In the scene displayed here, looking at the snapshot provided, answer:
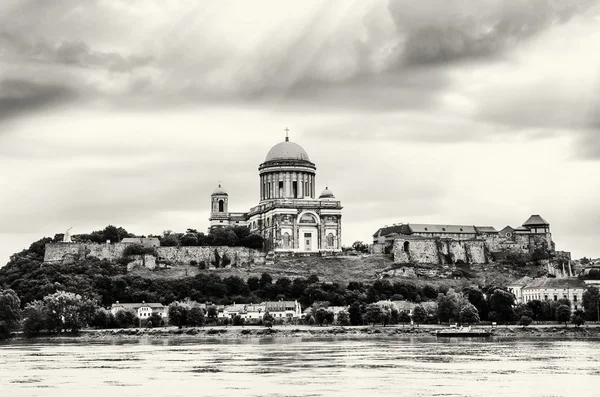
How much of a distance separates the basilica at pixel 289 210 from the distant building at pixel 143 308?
19.8 metres

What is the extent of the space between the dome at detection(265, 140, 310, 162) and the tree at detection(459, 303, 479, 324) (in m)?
41.6

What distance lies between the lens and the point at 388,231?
127062mm

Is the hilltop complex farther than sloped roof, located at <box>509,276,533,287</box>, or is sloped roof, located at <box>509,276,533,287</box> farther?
the hilltop complex

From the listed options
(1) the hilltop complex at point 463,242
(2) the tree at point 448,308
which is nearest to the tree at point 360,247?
(1) the hilltop complex at point 463,242

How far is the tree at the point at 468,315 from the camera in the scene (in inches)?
3396

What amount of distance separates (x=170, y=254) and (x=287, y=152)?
1892 centimetres

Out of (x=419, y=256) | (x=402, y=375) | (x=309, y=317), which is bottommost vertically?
(x=402, y=375)

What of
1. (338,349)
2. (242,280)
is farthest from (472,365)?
(242,280)

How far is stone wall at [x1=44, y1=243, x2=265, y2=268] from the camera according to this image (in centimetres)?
11350

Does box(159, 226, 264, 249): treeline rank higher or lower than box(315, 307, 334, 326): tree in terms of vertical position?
higher

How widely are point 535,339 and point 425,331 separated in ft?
40.8

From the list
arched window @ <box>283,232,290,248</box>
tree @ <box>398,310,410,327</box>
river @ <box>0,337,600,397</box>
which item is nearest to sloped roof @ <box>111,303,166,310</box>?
arched window @ <box>283,232,290,248</box>

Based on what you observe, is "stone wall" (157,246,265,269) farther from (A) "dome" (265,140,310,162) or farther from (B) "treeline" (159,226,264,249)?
(A) "dome" (265,140,310,162)

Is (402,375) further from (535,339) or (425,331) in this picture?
(425,331)
